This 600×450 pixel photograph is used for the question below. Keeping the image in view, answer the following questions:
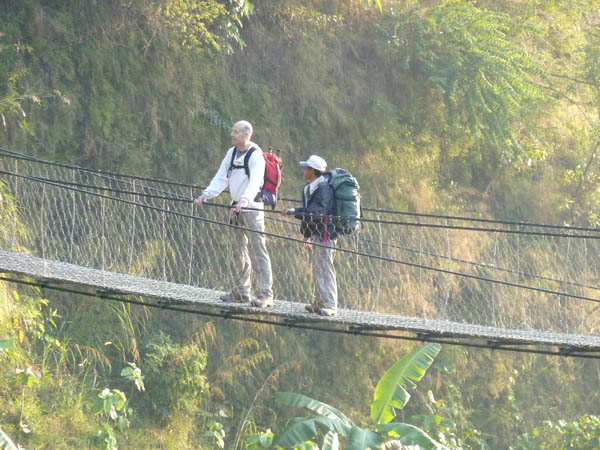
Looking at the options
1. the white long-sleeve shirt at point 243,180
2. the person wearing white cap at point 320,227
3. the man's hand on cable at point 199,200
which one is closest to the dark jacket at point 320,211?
the person wearing white cap at point 320,227

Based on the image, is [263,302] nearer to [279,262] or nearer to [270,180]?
[270,180]

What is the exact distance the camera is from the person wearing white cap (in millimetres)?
4562

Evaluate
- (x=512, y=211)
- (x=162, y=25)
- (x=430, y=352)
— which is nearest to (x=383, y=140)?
(x=512, y=211)

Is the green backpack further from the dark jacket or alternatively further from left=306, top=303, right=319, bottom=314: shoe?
left=306, top=303, right=319, bottom=314: shoe

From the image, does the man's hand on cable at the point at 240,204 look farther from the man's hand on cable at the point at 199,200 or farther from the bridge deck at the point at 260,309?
the bridge deck at the point at 260,309

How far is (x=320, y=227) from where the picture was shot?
4.64m

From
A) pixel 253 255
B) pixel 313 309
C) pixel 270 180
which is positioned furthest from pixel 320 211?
pixel 313 309

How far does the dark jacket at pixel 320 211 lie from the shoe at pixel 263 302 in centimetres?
39

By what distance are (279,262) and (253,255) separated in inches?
115

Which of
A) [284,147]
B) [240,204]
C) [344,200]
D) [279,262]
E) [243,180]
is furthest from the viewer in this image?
[284,147]

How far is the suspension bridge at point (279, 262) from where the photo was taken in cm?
449

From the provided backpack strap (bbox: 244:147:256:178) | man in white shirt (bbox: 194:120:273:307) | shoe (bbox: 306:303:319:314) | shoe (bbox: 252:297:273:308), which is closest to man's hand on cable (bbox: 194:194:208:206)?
man in white shirt (bbox: 194:120:273:307)

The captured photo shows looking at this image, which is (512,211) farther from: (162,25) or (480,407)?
(162,25)

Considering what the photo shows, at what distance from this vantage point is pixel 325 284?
4676 millimetres
